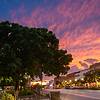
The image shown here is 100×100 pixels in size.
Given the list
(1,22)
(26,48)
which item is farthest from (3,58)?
(1,22)

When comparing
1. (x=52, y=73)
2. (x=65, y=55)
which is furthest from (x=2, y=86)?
(x=65, y=55)

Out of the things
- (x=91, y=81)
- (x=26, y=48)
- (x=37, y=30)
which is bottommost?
(x=26, y=48)

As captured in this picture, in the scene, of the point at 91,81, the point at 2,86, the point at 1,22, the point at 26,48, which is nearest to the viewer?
the point at 26,48

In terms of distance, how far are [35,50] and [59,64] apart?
1296 centimetres

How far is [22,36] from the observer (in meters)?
37.9

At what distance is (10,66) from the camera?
111 ft

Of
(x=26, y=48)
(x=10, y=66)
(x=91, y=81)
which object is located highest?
(x=91, y=81)

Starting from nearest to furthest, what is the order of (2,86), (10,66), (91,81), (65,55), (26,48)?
1. (10,66)
2. (26,48)
3. (2,86)
4. (65,55)
5. (91,81)

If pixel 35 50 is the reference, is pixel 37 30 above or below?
above

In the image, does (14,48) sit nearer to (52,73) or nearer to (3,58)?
(3,58)

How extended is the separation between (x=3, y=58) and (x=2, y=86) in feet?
47.7

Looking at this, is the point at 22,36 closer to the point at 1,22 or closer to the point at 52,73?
the point at 1,22

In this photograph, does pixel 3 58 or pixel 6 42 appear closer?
pixel 3 58

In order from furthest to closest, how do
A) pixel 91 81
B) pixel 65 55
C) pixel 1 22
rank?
1. pixel 91 81
2. pixel 65 55
3. pixel 1 22
